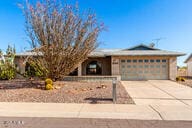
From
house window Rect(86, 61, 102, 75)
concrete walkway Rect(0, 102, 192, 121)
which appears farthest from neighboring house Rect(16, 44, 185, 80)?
concrete walkway Rect(0, 102, 192, 121)

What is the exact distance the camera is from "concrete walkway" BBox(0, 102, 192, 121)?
6.48 m

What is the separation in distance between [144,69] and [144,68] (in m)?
0.12

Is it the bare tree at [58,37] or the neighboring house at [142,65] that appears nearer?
the bare tree at [58,37]

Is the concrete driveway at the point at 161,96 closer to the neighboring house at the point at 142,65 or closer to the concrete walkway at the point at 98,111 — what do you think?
the concrete walkway at the point at 98,111

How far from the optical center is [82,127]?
5266 mm

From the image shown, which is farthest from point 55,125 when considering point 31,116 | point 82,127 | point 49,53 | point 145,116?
point 49,53

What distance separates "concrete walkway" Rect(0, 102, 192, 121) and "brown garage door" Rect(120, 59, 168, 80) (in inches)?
470

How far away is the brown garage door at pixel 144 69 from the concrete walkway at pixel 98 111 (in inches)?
470

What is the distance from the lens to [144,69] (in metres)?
19.6

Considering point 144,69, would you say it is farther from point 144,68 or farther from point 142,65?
point 142,65

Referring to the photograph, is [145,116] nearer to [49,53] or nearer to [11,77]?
[49,53]

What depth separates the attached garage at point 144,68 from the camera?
63.9 ft

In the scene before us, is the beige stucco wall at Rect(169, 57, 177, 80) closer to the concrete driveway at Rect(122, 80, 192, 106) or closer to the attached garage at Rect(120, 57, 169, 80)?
the attached garage at Rect(120, 57, 169, 80)

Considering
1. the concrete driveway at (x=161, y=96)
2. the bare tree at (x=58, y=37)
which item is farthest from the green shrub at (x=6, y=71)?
the concrete driveway at (x=161, y=96)
